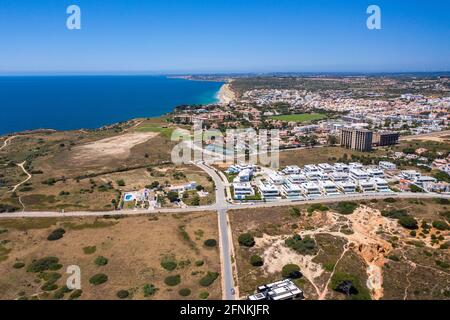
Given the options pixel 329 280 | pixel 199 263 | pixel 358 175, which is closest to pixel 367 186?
pixel 358 175

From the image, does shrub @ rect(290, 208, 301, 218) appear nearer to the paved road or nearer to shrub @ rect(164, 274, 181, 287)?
the paved road

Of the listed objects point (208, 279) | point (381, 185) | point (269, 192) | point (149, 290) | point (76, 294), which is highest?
point (381, 185)

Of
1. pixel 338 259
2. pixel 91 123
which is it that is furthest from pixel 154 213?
pixel 91 123

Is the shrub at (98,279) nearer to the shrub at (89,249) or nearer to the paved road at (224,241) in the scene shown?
the shrub at (89,249)

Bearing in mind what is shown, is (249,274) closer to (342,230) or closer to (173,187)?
(342,230)

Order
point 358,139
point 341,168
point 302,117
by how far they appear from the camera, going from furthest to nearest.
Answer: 1. point 302,117
2. point 358,139
3. point 341,168

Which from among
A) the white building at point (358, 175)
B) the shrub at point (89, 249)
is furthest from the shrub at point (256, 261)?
the white building at point (358, 175)

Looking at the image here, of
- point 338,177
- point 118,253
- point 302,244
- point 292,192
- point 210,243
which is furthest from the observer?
point 338,177

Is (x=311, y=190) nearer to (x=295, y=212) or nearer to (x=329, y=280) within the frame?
(x=295, y=212)
